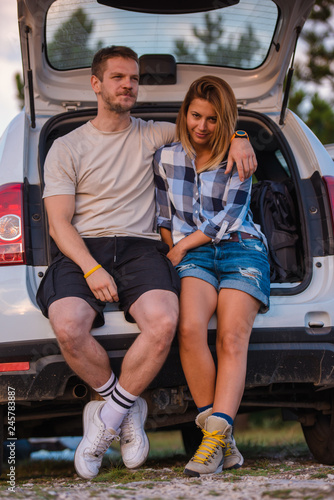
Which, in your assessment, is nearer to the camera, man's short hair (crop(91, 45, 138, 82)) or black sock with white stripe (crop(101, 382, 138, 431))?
black sock with white stripe (crop(101, 382, 138, 431))

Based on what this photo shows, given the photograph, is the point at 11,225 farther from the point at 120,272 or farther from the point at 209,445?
the point at 209,445

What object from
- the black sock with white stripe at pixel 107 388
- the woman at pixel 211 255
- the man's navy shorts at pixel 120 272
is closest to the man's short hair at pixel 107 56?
the woman at pixel 211 255

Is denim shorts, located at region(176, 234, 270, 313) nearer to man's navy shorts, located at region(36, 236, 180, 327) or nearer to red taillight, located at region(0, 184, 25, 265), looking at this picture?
man's navy shorts, located at region(36, 236, 180, 327)

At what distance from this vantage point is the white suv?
2.90 metres

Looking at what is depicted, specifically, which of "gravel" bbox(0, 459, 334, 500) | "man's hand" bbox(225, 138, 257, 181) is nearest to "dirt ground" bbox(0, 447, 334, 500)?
"gravel" bbox(0, 459, 334, 500)

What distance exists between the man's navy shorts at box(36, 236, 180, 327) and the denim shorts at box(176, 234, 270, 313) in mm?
122

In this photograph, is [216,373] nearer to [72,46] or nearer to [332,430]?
[332,430]

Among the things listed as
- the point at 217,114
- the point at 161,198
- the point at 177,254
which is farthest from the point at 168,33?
the point at 177,254

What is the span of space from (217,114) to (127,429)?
155 cm

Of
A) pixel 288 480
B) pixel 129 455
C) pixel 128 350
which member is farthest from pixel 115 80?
pixel 288 480

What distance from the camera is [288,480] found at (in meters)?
2.56

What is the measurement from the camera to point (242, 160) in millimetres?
3154

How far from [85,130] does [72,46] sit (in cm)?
74

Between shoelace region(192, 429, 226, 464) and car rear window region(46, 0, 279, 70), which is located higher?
car rear window region(46, 0, 279, 70)
